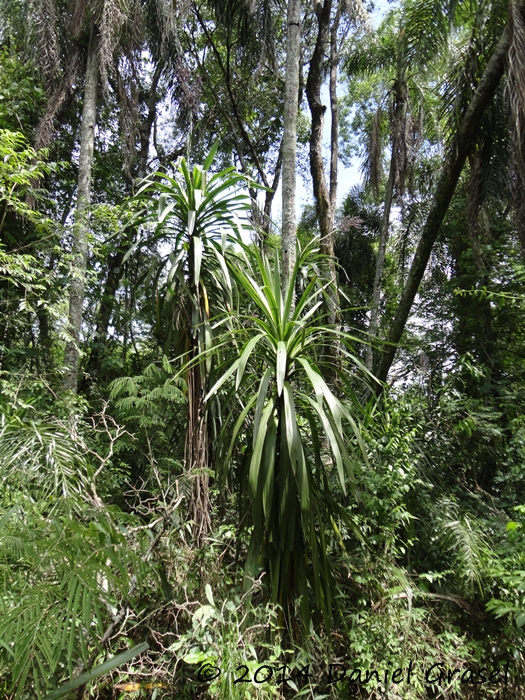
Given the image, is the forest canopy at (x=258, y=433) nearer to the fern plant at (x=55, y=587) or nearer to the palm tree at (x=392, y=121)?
the fern plant at (x=55, y=587)

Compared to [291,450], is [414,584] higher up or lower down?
lower down

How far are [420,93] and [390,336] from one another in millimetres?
5416

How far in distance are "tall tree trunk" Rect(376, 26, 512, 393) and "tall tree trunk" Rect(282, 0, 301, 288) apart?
3.62 feet

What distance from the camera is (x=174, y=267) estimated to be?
261 cm

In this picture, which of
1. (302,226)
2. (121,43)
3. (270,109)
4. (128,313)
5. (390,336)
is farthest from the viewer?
(302,226)

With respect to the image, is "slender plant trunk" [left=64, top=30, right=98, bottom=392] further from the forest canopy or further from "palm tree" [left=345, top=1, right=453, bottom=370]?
"palm tree" [left=345, top=1, right=453, bottom=370]

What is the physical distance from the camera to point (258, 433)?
6.25ft

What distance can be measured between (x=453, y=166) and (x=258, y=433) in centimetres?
294

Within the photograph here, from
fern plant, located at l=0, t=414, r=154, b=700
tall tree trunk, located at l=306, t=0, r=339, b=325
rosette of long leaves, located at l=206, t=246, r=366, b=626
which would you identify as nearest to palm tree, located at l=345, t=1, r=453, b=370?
tall tree trunk, located at l=306, t=0, r=339, b=325

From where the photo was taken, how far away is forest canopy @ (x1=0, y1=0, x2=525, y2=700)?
5.70 feet

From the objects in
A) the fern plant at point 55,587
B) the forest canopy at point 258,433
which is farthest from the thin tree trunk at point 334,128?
the fern plant at point 55,587

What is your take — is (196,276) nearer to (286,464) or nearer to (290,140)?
(286,464)

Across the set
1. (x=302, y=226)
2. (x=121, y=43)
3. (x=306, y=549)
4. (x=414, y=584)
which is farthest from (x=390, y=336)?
(x=302, y=226)

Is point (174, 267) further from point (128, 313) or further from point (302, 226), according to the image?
point (302, 226)
